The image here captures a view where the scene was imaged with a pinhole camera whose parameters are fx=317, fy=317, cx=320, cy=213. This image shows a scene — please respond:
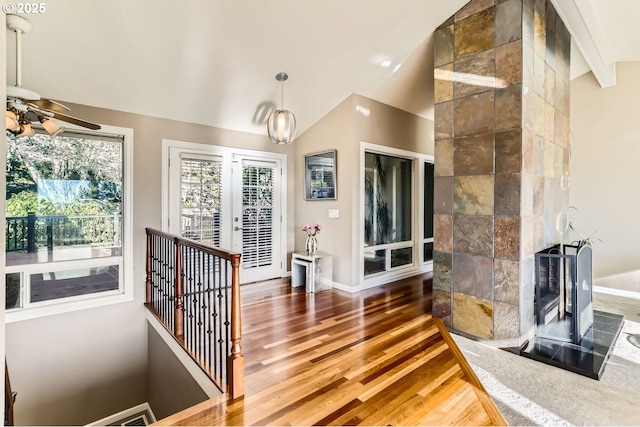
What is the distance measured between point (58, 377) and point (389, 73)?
5175mm

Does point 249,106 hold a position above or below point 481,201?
above

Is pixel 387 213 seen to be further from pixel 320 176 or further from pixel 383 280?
pixel 320 176

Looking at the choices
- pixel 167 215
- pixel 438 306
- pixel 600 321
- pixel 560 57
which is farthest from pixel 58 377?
pixel 560 57

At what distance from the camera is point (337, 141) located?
444 centimetres

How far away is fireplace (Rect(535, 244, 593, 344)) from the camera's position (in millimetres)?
2830

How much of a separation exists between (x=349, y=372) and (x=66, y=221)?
3.31 meters

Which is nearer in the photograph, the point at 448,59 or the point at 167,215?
the point at 448,59

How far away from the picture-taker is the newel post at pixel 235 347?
204 cm

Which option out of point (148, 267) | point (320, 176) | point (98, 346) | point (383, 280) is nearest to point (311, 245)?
point (320, 176)

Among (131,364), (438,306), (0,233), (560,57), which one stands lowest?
(131,364)

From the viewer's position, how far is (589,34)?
3598mm

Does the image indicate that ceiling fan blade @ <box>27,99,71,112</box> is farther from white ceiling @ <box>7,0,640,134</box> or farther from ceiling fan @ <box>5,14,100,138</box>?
white ceiling @ <box>7,0,640,134</box>

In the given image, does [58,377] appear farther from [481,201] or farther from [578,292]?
[578,292]

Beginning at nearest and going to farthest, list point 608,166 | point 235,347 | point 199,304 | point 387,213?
point 235,347
point 199,304
point 608,166
point 387,213
